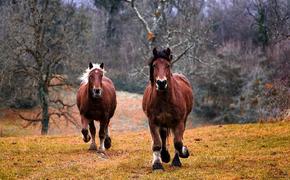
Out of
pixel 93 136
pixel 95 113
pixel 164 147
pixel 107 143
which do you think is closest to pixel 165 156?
pixel 164 147

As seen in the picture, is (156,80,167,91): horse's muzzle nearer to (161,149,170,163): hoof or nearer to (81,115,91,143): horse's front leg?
(161,149,170,163): hoof

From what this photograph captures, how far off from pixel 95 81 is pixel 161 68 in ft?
14.7

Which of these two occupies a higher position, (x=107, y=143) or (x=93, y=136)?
(x=93, y=136)

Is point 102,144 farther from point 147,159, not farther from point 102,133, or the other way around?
point 147,159

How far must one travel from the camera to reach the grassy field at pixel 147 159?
10789 mm

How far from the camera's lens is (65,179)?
10.5m

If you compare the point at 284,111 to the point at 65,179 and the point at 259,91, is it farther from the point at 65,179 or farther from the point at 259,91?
the point at 259,91

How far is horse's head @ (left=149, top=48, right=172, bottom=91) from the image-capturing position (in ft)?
34.4

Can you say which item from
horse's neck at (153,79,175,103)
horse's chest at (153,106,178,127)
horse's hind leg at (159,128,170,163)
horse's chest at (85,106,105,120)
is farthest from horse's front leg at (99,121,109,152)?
horse's neck at (153,79,175,103)

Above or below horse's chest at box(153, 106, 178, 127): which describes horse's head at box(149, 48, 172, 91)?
above

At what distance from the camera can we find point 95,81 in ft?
48.5

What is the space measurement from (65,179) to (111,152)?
528cm

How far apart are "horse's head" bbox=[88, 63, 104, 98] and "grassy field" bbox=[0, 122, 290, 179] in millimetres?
1791

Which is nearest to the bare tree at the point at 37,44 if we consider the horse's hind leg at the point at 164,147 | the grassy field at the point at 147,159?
the grassy field at the point at 147,159
